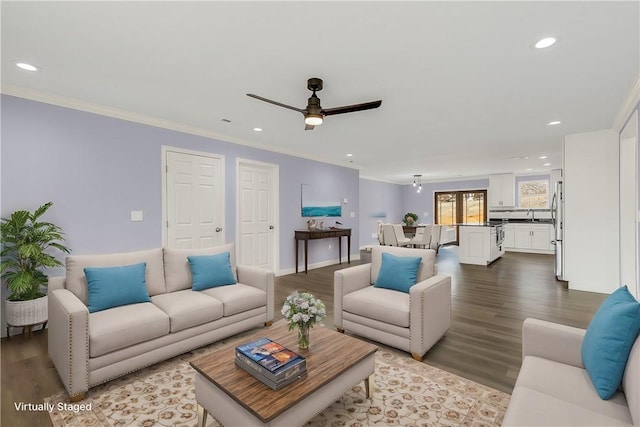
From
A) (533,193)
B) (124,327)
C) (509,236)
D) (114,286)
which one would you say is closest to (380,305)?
(124,327)

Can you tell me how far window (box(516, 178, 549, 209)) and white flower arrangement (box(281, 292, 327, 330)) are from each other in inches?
393

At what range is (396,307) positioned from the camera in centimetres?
265

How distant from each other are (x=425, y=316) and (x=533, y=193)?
907 cm

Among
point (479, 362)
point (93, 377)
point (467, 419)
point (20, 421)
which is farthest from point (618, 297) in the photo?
point (20, 421)

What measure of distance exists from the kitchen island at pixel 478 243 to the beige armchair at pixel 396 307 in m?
4.65

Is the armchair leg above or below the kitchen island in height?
below

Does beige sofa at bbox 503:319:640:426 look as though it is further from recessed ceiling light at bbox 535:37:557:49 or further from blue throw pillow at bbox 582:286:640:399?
recessed ceiling light at bbox 535:37:557:49

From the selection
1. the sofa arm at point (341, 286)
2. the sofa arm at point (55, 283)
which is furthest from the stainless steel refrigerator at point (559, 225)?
the sofa arm at point (55, 283)

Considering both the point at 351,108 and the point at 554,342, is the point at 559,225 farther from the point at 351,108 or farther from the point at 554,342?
the point at 351,108

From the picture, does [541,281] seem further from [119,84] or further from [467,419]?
[119,84]

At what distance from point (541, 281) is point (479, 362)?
3.85m

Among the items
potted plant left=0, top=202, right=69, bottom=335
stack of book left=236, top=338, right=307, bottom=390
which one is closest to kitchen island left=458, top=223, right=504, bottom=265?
stack of book left=236, top=338, right=307, bottom=390

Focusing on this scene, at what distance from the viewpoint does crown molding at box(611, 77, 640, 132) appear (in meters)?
3.03

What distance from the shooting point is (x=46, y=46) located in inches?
91.6
